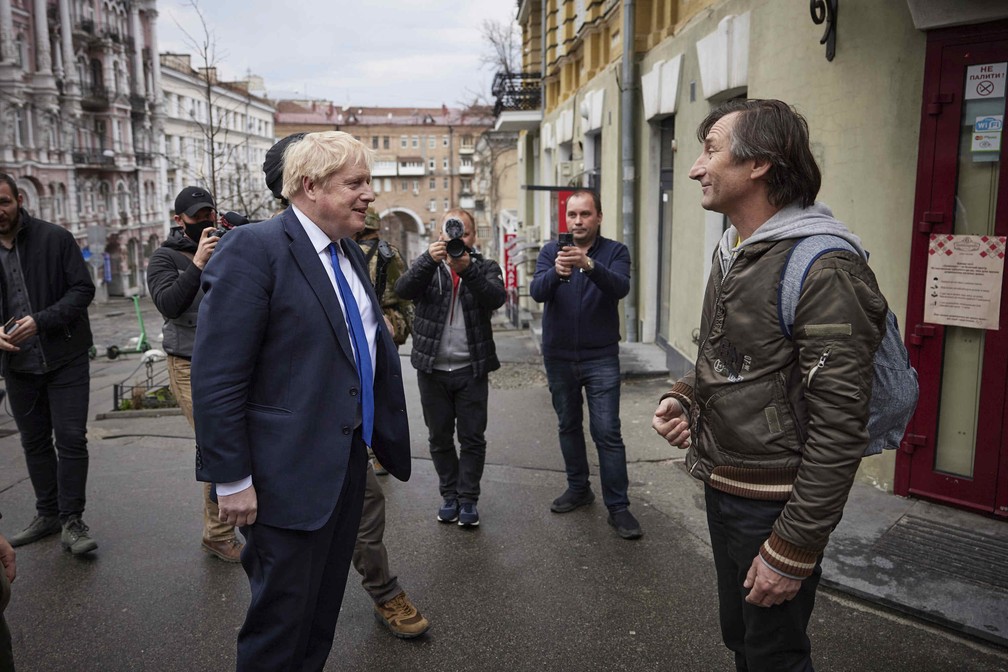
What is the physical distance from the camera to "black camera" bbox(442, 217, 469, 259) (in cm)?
455

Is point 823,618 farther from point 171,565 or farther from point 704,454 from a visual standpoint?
point 171,565

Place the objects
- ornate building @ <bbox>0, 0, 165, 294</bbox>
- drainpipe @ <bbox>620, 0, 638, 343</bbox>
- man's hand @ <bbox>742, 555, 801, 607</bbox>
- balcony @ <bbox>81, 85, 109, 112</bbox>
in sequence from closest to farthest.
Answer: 1. man's hand @ <bbox>742, 555, 801, 607</bbox>
2. drainpipe @ <bbox>620, 0, 638, 343</bbox>
3. ornate building @ <bbox>0, 0, 165, 294</bbox>
4. balcony @ <bbox>81, 85, 109, 112</bbox>

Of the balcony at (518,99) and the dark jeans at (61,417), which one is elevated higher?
the balcony at (518,99)

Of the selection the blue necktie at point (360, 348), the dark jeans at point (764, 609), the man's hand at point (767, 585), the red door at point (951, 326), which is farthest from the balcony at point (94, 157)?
the man's hand at point (767, 585)

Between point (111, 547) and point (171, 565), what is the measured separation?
53 centimetres

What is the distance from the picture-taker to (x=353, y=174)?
2.62 metres

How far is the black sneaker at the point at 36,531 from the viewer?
4.61 metres

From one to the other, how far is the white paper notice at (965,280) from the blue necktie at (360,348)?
3.56m

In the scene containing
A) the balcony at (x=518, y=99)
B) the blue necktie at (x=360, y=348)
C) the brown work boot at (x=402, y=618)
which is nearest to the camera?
the blue necktie at (x=360, y=348)

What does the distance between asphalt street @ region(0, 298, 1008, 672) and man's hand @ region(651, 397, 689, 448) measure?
1317 millimetres

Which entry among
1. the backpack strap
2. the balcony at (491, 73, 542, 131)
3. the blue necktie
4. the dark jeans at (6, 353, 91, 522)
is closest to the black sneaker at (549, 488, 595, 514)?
the blue necktie

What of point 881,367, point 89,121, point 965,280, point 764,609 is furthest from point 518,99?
point 89,121

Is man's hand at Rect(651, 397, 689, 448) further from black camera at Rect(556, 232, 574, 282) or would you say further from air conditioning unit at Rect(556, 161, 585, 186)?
air conditioning unit at Rect(556, 161, 585, 186)

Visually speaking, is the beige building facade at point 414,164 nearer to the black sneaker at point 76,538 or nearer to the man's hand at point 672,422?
the black sneaker at point 76,538
